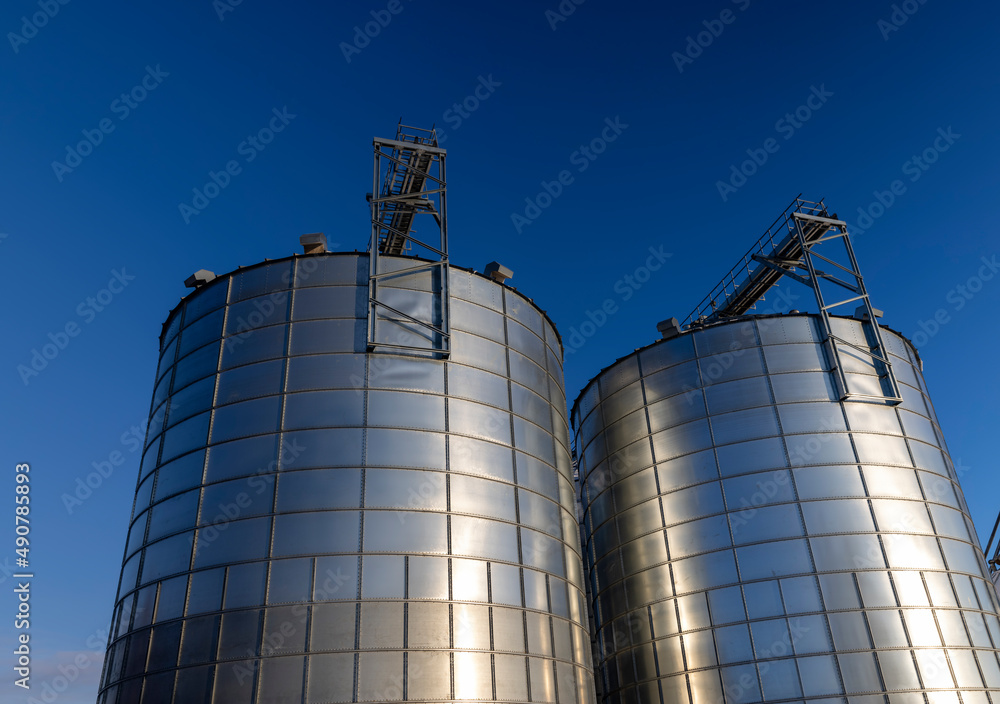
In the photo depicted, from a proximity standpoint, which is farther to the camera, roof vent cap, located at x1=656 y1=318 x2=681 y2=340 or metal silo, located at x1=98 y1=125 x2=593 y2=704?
roof vent cap, located at x1=656 y1=318 x2=681 y2=340

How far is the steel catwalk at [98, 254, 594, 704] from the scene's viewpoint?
54.5 feet

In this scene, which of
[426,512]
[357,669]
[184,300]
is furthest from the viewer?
[184,300]

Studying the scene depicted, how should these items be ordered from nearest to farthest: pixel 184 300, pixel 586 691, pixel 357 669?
pixel 357 669, pixel 586 691, pixel 184 300

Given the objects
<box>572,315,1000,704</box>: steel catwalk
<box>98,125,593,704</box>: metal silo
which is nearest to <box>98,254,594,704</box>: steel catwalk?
<box>98,125,593,704</box>: metal silo

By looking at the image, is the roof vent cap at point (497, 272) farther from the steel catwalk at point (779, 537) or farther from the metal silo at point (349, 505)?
the steel catwalk at point (779, 537)

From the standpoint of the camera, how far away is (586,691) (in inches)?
779

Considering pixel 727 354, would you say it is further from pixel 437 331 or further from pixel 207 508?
pixel 207 508

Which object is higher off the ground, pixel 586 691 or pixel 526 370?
pixel 526 370

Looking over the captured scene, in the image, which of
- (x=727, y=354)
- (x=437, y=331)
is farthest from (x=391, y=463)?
(x=727, y=354)

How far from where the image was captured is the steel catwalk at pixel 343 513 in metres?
16.6

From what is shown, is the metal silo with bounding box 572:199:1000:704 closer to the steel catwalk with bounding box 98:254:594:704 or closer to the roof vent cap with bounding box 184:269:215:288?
the steel catwalk with bounding box 98:254:594:704

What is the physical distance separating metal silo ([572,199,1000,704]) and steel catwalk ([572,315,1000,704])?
0.05 metres

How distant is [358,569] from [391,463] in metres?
2.67

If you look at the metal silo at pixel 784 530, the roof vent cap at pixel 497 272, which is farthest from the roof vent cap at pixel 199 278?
the metal silo at pixel 784 530
